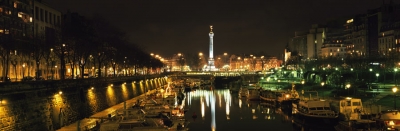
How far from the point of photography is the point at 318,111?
50.8 m

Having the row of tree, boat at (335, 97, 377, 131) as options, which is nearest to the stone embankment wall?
the row of tree

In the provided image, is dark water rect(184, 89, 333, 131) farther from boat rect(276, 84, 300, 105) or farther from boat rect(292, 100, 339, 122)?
boat rect(276, 84, 300, 105)

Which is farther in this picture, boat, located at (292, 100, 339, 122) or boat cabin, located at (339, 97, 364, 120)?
boat, located at (292, 100, 339, 122)

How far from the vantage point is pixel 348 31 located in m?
170

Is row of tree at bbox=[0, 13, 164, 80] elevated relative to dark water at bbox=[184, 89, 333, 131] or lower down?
elevated

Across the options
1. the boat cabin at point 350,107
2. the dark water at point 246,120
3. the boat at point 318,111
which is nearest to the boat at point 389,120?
the boat cabin at point 350,107

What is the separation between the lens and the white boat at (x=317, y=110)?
49375mm

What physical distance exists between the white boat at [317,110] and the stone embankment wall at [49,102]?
2648 centimetres

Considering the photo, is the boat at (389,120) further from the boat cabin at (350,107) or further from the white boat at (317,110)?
the white boat at (317,110)

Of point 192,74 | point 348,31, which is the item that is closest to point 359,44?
point 348,31

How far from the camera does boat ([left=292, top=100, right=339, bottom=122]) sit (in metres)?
49.1

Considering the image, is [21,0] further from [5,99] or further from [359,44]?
[359,44]

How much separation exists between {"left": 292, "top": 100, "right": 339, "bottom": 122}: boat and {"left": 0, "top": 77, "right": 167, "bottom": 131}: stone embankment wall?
26.5 m

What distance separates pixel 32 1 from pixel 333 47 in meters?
134
